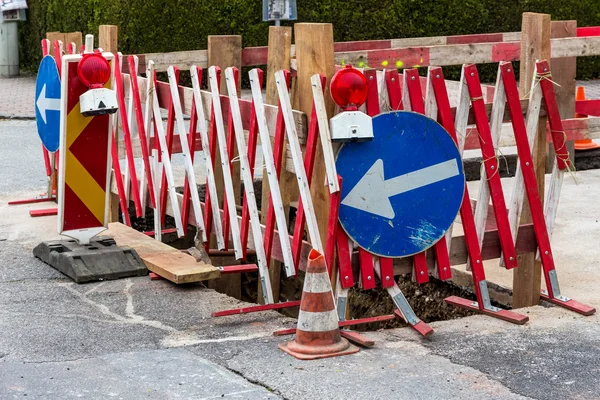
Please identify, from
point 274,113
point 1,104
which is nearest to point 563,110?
Result: point 274,113

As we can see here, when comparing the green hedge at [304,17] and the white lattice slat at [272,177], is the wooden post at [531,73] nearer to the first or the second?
the white lattice slat at [272,177]

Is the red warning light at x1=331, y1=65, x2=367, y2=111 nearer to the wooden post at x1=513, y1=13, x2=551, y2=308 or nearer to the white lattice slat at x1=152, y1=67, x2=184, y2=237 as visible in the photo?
the wooden post at x1=513, y1=13, x2=551, y2=308

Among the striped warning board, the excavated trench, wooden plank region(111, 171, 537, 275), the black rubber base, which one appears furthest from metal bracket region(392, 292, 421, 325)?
the striped warning board

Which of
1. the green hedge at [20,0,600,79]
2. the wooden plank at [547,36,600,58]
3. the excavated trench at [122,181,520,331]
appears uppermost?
the green hedge at [20,0,600,79]

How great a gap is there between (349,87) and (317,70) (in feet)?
1.00

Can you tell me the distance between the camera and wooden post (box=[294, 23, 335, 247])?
17.8 ft

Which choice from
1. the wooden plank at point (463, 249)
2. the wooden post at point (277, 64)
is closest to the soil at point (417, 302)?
the wooden post at point (277, 64)

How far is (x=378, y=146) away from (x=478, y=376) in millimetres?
1220

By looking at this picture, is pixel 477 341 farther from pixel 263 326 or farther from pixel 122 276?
pixel 122 276

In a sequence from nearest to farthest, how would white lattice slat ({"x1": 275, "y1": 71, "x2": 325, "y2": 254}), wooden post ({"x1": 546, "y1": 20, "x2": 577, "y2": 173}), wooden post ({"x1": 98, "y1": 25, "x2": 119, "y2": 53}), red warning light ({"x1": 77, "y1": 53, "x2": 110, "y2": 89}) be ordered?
white lattice slat ({"x1": 275, "y1": 71, "x2": 325, "y2": 254}) → red warning light ({"x1": 77, "y1": 53, "x2": 110, "y2": 89}) → wooden post ({"x1": 98, "y1": 25, "x2": 119, "y2": 53}) → wooden post ({"x1": 546, "y1": 20, "x2": 577, "y2": 173})

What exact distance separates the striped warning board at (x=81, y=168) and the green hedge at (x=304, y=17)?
1124cm

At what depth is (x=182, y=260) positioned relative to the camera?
21.9 feet

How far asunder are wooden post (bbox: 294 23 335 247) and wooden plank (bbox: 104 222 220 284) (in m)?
1.03

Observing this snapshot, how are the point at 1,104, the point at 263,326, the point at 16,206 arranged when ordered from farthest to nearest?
the point at 1,104
the point at 16,206
the point at 263,326
